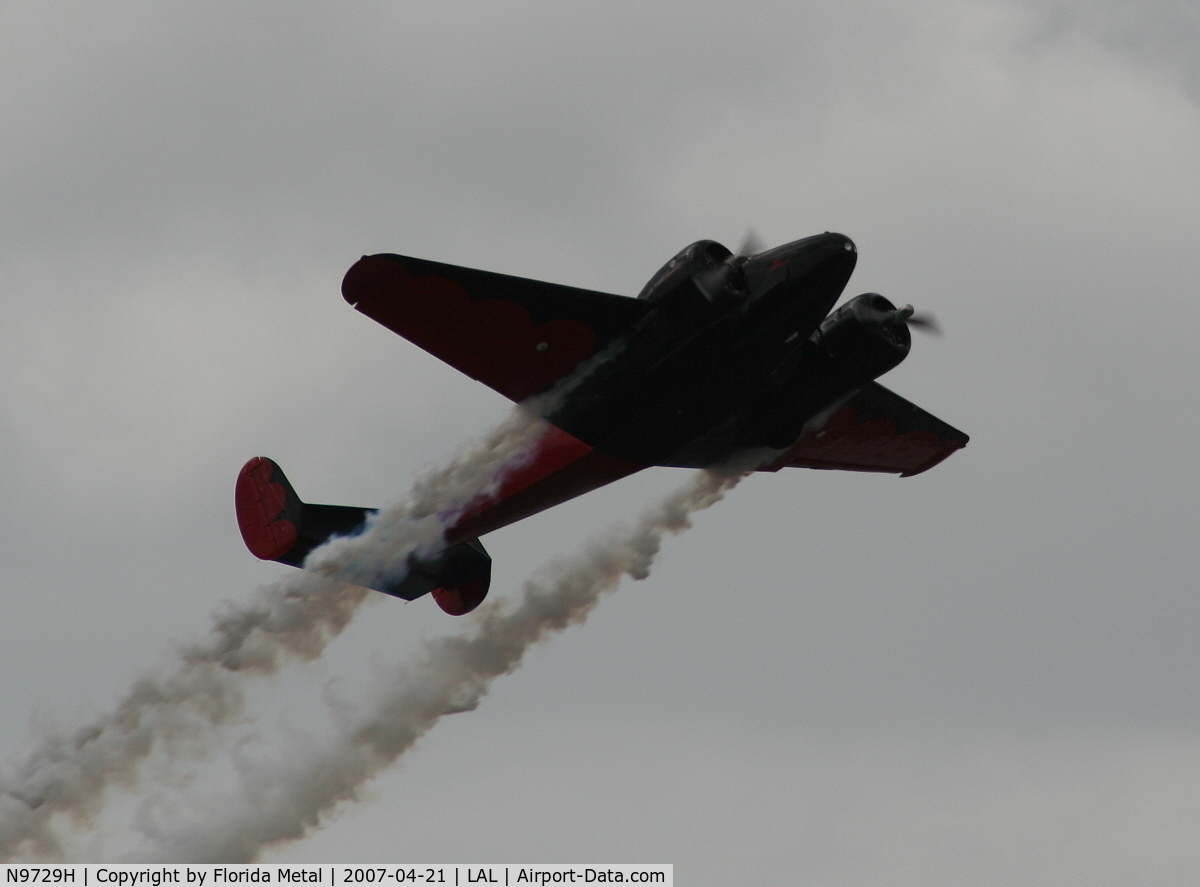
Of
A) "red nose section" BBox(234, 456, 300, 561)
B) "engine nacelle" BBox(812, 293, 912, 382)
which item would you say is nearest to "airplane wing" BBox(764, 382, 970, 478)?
"engine nacelle" BBox(812, 293, 912, 382)

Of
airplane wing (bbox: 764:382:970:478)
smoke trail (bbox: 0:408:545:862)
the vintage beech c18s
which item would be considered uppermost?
airplane wing (bbox: 764:382:970:478)

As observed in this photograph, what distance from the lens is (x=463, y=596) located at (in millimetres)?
33406

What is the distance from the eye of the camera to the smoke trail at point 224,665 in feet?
100

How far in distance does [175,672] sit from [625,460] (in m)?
10.6

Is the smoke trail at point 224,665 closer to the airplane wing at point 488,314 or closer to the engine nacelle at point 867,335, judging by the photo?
the airplane wing at point 488,314

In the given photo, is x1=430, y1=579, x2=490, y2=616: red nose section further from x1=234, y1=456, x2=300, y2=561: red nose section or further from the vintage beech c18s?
x1=234, y1=456, x2=300, y2=561: red nose section

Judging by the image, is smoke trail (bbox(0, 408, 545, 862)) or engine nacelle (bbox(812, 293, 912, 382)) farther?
smoke trail (bbox(0, 408, 545, 862))

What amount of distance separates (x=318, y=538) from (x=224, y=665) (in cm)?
345

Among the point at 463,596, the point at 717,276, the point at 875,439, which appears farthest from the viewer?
the point at 875,439

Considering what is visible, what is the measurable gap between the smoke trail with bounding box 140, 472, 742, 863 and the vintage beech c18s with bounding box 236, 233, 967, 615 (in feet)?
4.60

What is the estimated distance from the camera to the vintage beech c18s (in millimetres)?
26156

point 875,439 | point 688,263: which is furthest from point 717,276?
point 875,439

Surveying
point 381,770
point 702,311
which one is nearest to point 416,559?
point 381,770

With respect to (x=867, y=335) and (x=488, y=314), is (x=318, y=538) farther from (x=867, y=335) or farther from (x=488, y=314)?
(x=867, y=335)
